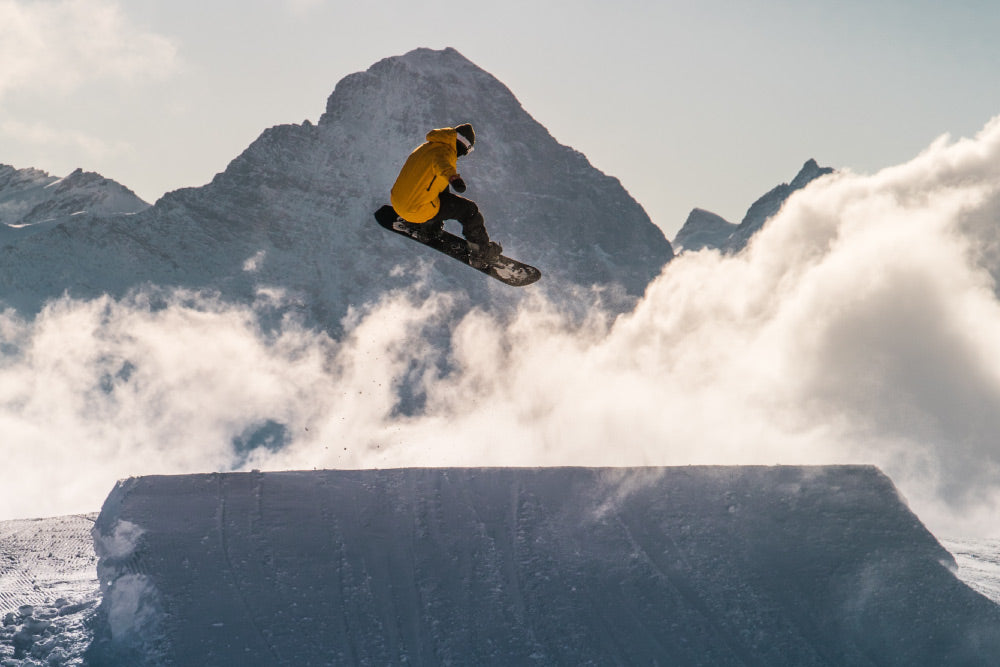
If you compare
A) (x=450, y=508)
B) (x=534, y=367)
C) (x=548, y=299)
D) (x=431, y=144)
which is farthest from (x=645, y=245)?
(x=431, y=144)

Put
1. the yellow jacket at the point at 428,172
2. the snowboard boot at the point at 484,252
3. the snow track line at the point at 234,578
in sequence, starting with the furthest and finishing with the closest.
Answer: the snow track line at the point at 234,578
the snowboard boot at the point at 484,252
the yellow jacket at the point at 428,172

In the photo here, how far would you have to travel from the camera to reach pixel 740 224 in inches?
6688

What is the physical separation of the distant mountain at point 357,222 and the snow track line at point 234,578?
79093 mm

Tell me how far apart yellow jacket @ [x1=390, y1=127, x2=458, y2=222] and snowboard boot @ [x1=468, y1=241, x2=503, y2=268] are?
4.22 feet

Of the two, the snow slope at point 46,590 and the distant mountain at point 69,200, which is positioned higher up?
the distant mountain at point 69,200

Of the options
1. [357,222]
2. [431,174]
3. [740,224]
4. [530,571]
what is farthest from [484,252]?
[740,224]

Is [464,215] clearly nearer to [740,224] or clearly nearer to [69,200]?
[69,200]

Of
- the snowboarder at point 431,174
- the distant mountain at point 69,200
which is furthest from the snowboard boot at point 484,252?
the distant mountain at point 69,200

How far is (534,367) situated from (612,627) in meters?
81.2

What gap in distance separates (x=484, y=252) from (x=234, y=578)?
16.5 meters

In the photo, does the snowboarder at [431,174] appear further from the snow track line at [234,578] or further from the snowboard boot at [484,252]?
the snow track line at [234,578]

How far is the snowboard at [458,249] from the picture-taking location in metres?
8.95

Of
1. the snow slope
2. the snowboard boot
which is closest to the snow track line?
the snow slope

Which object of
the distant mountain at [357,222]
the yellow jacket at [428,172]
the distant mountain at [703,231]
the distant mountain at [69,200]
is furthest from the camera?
the distant mountain at [703,231]
